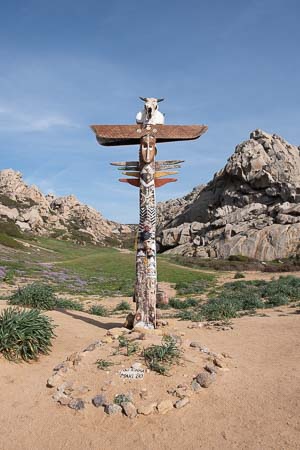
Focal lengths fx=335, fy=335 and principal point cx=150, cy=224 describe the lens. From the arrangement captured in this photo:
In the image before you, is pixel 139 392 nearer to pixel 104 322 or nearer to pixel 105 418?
pixel 105 418

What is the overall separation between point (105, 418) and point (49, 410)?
1.04 meters

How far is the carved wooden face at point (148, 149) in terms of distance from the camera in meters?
9.73

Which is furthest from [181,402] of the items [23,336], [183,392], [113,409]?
[23,336]

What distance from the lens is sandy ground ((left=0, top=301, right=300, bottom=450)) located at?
4.86m

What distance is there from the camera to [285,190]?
189 feet

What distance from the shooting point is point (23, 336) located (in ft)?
24.5

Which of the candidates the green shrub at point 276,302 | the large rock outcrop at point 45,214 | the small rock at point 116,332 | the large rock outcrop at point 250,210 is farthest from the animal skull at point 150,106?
the large rock outcrop at point 45,214

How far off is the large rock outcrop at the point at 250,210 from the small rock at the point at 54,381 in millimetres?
44225

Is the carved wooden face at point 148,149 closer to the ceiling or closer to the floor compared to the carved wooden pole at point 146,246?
closer to the ceiling

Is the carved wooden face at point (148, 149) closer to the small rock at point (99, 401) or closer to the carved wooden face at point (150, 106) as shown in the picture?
the carved wooden face at point (150, 106)

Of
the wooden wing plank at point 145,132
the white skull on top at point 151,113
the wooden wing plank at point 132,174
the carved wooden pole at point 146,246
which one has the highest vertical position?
the white skull on top at point 151,113

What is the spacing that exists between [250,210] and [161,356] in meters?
55.9

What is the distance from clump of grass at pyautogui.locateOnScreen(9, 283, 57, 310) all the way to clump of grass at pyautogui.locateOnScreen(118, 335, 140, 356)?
5.19 m

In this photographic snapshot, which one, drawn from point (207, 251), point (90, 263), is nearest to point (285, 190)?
point (207, 251)
